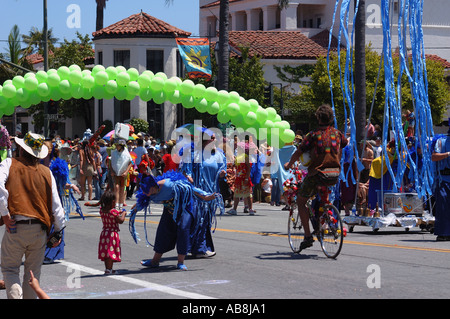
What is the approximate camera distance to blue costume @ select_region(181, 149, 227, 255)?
11211mm

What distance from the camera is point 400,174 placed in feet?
46.6

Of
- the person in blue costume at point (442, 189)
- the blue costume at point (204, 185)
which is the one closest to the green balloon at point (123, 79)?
the blue costume at point (204, 185)

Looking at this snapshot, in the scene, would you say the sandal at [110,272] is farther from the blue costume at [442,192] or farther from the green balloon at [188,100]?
the green balloon at [188,100]

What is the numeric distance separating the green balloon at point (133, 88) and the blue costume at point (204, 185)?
367 inches

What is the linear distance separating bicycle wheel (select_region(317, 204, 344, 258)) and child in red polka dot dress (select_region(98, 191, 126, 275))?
8.94 feet

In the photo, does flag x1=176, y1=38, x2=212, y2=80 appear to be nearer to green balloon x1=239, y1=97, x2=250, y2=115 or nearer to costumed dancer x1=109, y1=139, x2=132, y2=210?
green balloon x1=239, y1=97, x2=250, y2=115

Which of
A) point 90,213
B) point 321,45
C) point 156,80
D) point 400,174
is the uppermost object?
point 321,45

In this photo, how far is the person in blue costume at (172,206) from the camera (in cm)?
1035

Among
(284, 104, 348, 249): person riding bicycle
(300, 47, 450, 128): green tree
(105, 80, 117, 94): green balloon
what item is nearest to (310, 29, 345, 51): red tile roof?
(300, 47, 450, 128): green tree

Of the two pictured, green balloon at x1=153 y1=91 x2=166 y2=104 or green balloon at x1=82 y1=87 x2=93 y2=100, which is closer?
green balloon at x1=82 y1=87 x2=93 y2=100

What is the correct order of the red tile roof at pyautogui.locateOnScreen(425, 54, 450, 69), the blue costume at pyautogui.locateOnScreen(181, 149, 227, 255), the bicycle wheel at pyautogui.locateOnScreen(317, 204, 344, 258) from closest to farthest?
the bicycle wheel at pyautogui.locateOnScreen(317, 204, 344, 258)
the blue costume at pyautogui.locateOnScreen(181, 149, 227, 255)
the red tile roof at pyautogui.locateOnScreen(425, 54, 450, 69)

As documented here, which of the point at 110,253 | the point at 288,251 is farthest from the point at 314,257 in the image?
the point at 110,253

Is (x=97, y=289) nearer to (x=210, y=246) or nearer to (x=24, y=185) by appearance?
(x=24, y=185)
